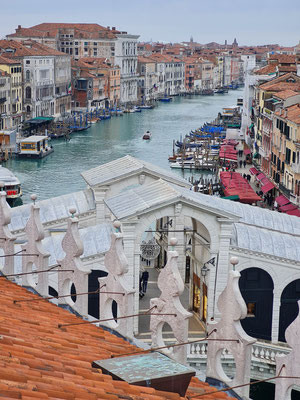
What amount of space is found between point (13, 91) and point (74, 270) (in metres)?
60.9

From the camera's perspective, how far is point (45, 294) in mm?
7504

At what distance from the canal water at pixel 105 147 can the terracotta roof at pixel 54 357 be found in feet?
102

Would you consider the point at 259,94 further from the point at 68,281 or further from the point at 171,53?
the point at 171,53

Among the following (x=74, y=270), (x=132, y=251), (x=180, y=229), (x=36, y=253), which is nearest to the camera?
(x=74, y=270)

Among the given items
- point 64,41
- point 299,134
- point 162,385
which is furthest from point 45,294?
point 64,41

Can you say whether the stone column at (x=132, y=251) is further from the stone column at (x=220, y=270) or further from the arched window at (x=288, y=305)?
the arched window at (x=288, y=305)

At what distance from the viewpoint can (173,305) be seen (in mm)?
5805

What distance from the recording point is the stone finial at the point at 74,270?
679cm

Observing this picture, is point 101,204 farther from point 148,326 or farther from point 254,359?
point 254,359

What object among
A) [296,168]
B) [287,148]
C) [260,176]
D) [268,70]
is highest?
[268,70]

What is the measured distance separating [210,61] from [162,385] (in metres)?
138

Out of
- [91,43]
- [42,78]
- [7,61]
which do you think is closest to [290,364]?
[7,61]

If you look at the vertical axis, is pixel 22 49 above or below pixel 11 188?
above

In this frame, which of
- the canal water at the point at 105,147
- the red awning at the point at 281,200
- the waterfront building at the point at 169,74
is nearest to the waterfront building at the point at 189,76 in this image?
the waterfront building at the point at 169,74
